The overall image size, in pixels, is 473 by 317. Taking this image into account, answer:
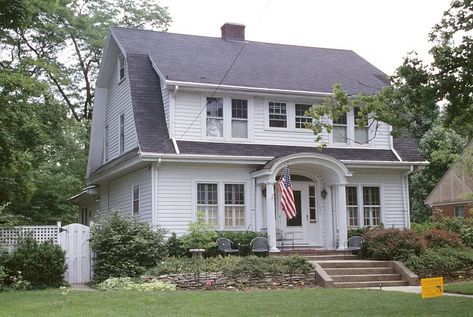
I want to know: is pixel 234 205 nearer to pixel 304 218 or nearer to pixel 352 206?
pixel 304 218

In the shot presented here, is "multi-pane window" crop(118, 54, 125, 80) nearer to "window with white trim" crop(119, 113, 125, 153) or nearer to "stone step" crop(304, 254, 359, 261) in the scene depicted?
"window with white trim" crop(119, 113, 125, 153)

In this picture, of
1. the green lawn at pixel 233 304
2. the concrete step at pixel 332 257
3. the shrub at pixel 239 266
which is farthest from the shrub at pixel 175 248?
the green lawn at pixel 233 304

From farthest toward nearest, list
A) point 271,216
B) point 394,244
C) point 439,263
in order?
point 271,216, point 394,244, point 439,263

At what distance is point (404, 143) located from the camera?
23.0m

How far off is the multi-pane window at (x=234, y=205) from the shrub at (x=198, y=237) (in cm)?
172

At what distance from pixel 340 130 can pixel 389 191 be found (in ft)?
9.05

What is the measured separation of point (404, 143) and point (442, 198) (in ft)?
55.3

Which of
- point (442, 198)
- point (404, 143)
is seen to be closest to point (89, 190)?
point (404, 143)

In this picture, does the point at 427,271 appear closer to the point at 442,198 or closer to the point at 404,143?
the point at 404,143

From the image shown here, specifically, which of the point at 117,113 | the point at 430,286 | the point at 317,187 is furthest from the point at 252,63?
the point at 430,286

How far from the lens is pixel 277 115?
2119cm

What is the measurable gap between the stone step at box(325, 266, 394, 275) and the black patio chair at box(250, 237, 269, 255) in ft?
7.14

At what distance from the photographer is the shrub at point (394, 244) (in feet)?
59.1

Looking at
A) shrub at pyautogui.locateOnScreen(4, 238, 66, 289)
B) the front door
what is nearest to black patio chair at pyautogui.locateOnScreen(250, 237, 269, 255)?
the front door
